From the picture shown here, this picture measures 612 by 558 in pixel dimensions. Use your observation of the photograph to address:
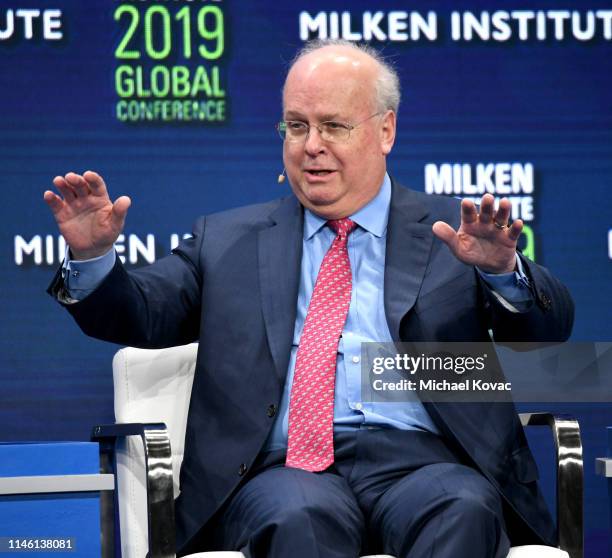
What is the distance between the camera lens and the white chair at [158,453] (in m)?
2.60

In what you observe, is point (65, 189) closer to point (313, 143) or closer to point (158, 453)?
point (158, 453)

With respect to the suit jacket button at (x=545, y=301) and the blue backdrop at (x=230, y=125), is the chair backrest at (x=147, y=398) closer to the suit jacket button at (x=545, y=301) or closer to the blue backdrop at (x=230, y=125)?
the blue backdrop at (x=230, y=125)

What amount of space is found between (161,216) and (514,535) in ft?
5.25

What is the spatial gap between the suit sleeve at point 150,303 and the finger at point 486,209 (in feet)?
2.76

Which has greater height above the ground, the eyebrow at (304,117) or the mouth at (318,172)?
the eyebrow at (304,117)

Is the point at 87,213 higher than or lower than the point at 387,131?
lower

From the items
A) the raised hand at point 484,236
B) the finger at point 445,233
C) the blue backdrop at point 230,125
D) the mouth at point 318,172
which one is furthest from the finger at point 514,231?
the blue backdrop at point 230,125

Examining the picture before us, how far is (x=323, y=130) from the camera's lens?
10.1ft

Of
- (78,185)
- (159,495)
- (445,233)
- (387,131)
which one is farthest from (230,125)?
(159,495)

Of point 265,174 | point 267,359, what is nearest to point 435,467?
point 267,359

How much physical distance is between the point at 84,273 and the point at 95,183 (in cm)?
25

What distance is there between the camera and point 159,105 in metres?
3.81

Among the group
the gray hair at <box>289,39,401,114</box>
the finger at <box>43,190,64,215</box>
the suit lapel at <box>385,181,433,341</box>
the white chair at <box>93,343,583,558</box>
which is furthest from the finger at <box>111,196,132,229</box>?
the gray hair at <box>289,39,401,114</box>

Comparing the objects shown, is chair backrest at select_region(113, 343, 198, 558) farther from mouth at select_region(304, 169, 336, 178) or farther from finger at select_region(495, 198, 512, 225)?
finger at select_region(495, 198, 512, 225)
